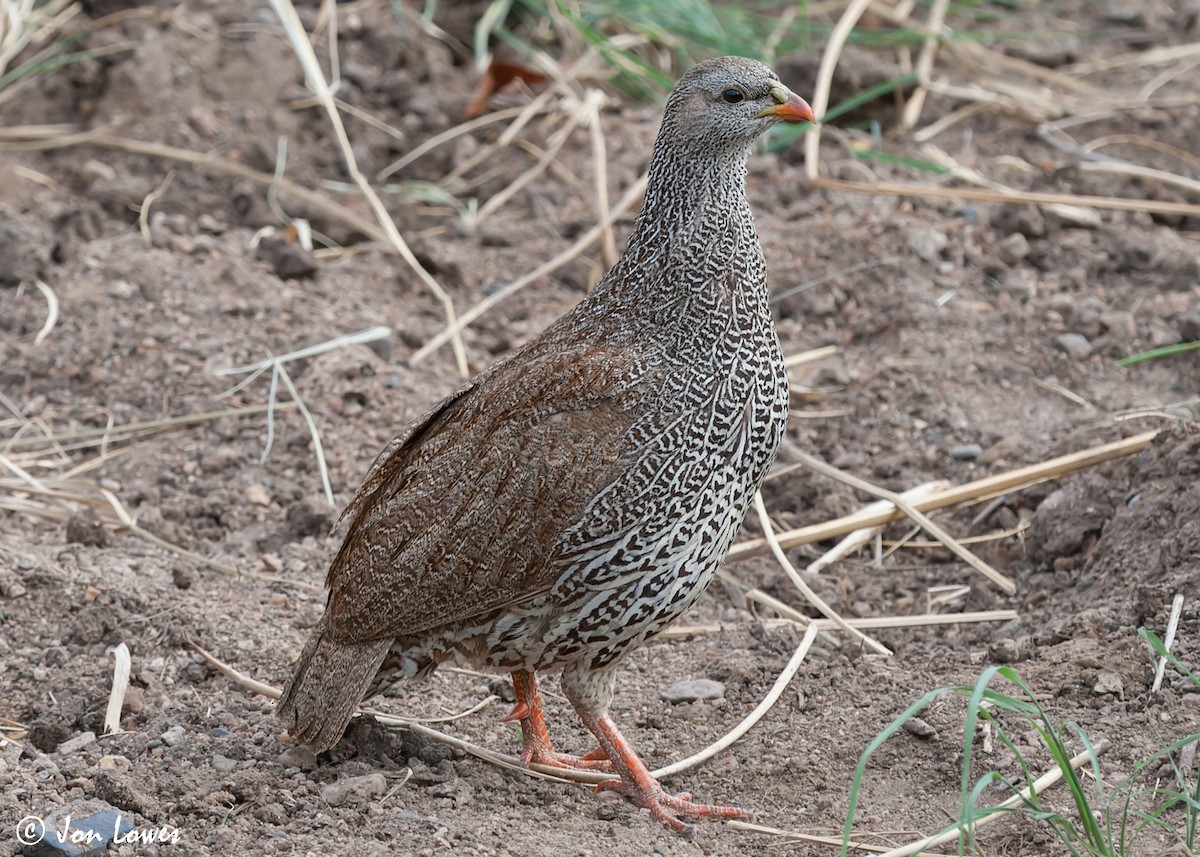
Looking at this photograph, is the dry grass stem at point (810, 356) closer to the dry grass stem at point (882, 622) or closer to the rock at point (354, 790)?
the dry grass stem at point (882, 622)

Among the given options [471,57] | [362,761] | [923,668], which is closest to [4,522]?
[362,761]

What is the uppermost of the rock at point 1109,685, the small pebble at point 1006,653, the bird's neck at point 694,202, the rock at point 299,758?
the bird's neck at point 694,202

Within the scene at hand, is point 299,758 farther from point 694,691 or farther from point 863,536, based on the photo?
point 863,536

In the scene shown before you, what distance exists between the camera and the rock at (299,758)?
12.9ft

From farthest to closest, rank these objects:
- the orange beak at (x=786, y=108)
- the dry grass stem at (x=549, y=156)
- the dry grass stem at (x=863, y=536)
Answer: the dry grass stem at (x=549, y=156), the dry grass stem at (x=863, y=536), the orange beak at (x=786, y=108)

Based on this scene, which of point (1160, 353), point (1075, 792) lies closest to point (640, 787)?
point (1075, 792)

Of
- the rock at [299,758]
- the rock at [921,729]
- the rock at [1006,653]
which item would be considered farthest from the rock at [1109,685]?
the rock at [299,758]

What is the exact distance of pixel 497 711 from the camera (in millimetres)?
4512

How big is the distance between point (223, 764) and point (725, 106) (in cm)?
216

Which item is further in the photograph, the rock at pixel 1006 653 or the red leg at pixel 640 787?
the rock at pixel 1006 653

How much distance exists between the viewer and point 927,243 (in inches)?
261

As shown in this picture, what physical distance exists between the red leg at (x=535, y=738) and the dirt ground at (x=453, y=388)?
105mm

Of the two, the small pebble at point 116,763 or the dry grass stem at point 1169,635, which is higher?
the dry grass stem at point 1169,635

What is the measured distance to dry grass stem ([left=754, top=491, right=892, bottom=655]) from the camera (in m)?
4.60
